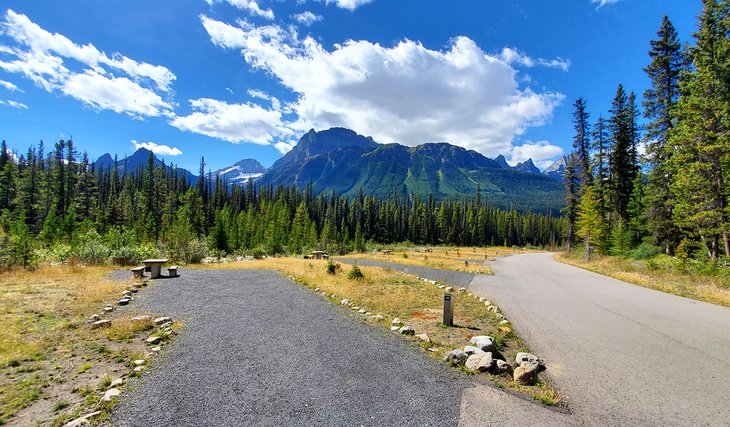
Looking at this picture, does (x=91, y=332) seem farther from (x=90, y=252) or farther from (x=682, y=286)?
(x=682, y=286)

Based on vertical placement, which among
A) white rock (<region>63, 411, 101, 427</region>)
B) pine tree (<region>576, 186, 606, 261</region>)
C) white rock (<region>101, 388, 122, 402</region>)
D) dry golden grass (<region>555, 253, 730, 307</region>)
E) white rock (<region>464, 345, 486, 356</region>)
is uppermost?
pine tree (<region>576, 186, 606, 261</region>)

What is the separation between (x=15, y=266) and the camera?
17375mm

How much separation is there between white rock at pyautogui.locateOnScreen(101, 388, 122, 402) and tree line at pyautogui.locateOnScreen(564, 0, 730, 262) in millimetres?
26930

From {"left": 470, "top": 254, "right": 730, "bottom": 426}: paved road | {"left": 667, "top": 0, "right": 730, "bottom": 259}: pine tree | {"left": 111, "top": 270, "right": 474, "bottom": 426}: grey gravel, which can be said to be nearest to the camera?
{"left": 111, "top": 270, "right": 474, "bottom": 426}: grey gravel

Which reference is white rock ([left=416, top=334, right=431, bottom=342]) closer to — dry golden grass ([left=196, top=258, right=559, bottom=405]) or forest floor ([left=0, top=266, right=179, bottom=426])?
dry golden grass ([left=196, top=258, right=559, bottom=405])

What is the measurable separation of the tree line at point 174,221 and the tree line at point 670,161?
37.0 m

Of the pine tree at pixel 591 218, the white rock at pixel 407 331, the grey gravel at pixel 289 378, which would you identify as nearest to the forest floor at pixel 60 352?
the grey gravel at pixel 289 378

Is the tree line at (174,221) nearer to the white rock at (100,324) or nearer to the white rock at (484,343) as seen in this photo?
the white rock at (100,324)

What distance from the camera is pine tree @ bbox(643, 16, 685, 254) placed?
2647 cm

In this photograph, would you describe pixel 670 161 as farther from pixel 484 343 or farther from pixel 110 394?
pixel 110 394

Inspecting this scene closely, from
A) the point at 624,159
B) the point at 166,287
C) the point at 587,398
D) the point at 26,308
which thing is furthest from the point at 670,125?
the point at 26,308

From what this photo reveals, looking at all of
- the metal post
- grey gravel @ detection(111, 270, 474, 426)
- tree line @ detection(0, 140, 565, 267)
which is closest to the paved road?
the metal post

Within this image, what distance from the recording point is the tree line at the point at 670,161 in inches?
752

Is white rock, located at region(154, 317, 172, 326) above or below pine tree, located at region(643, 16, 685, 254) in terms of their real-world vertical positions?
below
